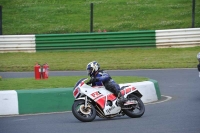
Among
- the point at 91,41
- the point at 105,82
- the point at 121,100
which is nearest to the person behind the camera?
the point at 121,100

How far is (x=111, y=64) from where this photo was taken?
23219 mm

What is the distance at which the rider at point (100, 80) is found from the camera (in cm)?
1165

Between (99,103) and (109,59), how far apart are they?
13030 mm

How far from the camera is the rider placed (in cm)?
1165

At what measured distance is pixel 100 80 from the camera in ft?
38.4

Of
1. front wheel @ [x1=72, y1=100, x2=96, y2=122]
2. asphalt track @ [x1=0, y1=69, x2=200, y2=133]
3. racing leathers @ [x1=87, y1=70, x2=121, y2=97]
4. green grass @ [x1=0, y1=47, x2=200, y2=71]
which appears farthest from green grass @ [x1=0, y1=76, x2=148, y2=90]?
green grass @ [x1=0, y1=47, x2=200, y2=71]

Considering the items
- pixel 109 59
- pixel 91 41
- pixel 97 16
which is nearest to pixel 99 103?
pixel 109 59

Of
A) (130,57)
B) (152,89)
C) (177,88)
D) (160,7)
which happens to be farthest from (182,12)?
(152,89)

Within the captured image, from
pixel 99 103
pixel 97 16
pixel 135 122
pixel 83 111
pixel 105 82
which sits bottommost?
pixel 135 122

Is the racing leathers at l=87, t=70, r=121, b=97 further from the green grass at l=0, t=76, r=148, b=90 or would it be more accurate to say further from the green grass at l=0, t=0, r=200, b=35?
the green grass at l=0, t=0, r=200, b=35

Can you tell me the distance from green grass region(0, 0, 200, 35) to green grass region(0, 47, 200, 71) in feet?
12.7

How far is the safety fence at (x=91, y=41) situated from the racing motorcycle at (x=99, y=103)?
14628mm

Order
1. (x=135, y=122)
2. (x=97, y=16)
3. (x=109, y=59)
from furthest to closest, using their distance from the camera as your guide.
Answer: (x=97, y=16), (x=109, y=59), (x=135, y=122)

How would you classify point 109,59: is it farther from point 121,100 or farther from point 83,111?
point 83,111
